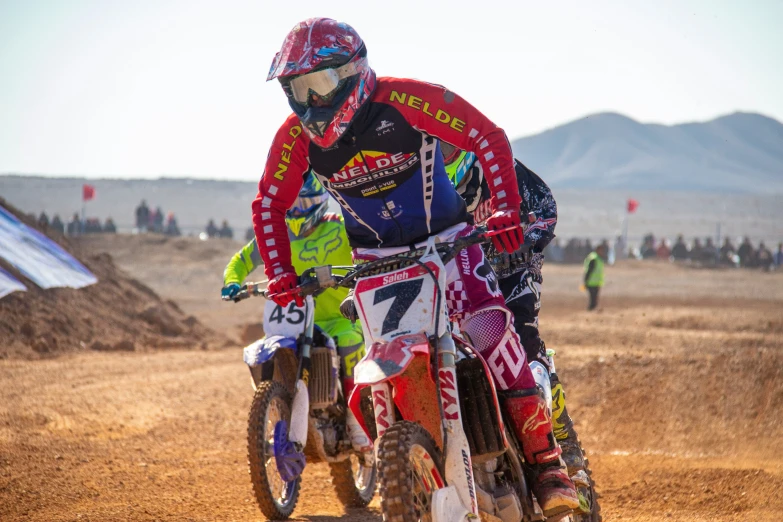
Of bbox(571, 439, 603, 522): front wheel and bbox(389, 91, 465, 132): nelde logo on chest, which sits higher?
bbox(389, 91, 465, 132): nelde logo on chest

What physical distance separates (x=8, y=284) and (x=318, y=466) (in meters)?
9.38

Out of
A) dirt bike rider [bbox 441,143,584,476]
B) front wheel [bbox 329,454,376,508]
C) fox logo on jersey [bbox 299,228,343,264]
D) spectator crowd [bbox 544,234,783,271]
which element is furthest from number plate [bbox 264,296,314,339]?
spectator crowd [bbox 544,234,783,271]

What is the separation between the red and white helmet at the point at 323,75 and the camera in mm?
4777

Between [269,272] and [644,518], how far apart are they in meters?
3.60

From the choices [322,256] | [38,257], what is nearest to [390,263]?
[322,256]

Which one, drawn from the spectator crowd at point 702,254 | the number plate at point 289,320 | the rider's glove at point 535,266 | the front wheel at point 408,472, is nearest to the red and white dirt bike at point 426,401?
the front wheel at point 408,472

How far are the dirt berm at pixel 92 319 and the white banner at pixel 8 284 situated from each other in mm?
128

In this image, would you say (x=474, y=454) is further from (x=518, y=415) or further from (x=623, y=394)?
(x=623, y=394)

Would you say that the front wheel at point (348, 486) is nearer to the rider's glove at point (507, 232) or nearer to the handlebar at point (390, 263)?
the handlebar at point (390, 263)

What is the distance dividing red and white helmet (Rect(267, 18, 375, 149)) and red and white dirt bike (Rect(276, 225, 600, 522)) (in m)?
0.79

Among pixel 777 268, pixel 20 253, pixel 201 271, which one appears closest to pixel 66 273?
pixel 20 253

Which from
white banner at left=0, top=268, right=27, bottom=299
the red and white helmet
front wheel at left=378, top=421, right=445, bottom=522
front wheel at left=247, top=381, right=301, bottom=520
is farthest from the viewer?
white banner at left=0, top=268, right=27, bottom=299

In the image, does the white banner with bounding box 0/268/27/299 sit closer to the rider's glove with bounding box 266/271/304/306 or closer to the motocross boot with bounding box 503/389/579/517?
the rider's glove with bounding box 266/271/304/306

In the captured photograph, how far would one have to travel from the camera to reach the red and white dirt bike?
4105mm
